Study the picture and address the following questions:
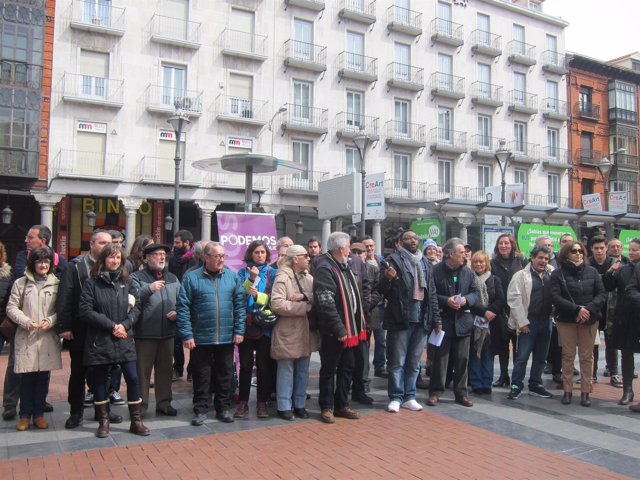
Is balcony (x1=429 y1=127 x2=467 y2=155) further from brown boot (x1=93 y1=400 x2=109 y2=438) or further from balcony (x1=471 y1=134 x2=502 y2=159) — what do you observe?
brown boot (x1=93 y1=400 x2=109 y2=438)

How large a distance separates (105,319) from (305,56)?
2412cm

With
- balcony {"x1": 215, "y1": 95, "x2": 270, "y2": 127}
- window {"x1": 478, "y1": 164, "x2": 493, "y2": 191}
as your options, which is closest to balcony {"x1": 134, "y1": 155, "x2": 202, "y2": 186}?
balcony {"x1": 215, "y1": 95, "x2": 270, "y2": 127}

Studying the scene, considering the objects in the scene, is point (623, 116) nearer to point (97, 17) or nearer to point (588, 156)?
point (588, 156)

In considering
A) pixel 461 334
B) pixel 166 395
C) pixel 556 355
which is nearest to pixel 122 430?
pixel 166 395

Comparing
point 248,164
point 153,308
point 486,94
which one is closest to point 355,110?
point 486,94

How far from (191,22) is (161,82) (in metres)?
3.07

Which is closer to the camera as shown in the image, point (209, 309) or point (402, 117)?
point (209, 309)

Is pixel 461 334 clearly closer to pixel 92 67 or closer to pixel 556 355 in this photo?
pixel 556 355

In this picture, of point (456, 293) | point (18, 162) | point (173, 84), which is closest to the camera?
point (456, 293)

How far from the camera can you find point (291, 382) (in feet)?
19.5

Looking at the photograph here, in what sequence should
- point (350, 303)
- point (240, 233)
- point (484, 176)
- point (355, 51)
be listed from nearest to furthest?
point (350, 303)
point (240, 233)
point (355, 51)
point (484, 176)

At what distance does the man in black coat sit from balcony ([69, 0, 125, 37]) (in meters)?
20.9

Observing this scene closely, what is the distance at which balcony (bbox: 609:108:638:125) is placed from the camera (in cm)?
3703

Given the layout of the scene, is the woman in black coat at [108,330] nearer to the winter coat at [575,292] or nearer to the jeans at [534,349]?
the jeans at [534,349]
